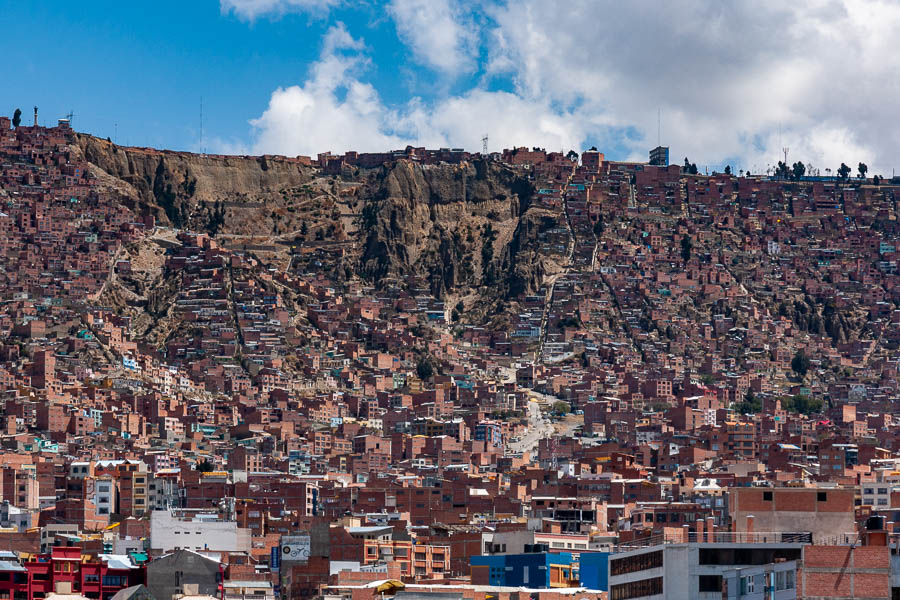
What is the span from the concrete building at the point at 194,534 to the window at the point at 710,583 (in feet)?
174

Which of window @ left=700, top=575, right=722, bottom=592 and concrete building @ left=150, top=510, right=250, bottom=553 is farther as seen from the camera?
concrete building @ left=150, top=510, right=250, bottom=553

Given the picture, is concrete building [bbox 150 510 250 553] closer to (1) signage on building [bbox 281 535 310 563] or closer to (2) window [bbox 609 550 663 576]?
(1) signage on building [bbox 281 535 310 563]

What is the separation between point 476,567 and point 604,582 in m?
7.71

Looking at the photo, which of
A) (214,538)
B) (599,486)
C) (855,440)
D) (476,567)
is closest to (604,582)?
(476,567)

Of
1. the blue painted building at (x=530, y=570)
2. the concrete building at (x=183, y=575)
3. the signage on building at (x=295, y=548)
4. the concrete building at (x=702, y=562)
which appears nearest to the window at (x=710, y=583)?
the concrete building at (x=702, y=562)

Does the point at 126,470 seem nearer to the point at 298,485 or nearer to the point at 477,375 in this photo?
the point at 298,485

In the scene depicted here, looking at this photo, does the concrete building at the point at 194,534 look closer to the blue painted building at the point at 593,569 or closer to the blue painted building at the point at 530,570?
the blue painted building at the point at 530,570

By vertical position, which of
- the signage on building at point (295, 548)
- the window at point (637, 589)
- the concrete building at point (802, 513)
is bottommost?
the signage on building at point (295, 548)

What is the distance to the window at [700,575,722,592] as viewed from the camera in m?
41.2

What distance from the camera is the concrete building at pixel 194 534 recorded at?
9412cm

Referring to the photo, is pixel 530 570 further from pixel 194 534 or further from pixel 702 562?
pixel 702 562

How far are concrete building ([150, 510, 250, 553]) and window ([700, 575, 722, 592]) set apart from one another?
53.0 meters

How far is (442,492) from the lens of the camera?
119312 mm

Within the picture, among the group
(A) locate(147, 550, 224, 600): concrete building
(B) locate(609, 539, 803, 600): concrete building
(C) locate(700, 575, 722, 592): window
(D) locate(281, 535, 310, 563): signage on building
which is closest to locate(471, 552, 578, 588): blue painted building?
(A) locate(147, 550, 224, 600): concrete building
